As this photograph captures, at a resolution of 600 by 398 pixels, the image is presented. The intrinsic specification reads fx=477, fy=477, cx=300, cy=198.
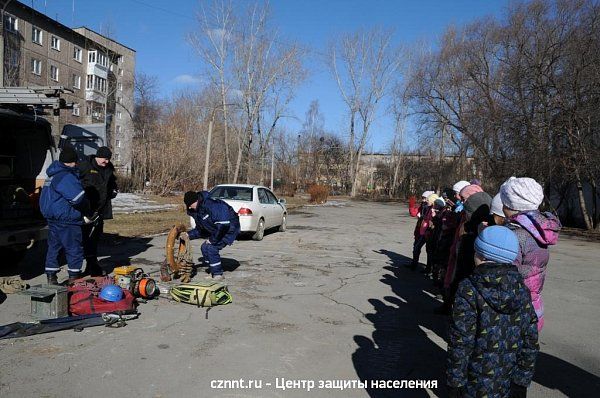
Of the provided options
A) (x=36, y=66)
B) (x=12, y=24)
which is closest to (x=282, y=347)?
(x=12, y=24)

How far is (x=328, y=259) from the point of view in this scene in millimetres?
10703

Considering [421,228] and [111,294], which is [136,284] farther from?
[421,228]

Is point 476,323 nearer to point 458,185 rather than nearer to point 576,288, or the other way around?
point 458,185

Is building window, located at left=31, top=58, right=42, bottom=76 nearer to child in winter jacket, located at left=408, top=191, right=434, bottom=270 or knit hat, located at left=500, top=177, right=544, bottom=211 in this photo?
child in winter jacket, located at left=408, top=191, right=434, bottom=270

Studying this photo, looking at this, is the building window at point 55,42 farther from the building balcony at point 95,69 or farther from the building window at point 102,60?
the building window at point 102,60

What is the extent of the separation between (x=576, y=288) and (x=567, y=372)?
506 centimetres

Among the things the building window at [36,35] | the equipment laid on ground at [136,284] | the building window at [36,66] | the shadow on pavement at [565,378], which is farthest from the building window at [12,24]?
the shadow on pavement at [565,378]

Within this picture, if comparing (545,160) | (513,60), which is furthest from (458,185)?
(513,60)

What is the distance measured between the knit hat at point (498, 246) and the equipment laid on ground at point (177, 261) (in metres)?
5.12

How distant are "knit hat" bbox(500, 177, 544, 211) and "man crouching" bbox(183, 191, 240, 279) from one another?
4630 millimetres

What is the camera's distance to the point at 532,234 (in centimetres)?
370

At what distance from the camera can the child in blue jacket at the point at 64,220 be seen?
6316 millimetres

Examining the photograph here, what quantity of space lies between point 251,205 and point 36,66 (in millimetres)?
41604

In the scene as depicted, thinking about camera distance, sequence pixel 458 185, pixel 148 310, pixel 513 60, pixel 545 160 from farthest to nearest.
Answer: pixel 513 60 < pixel 545 160 < pixel 458 185 < pixel 148 310
